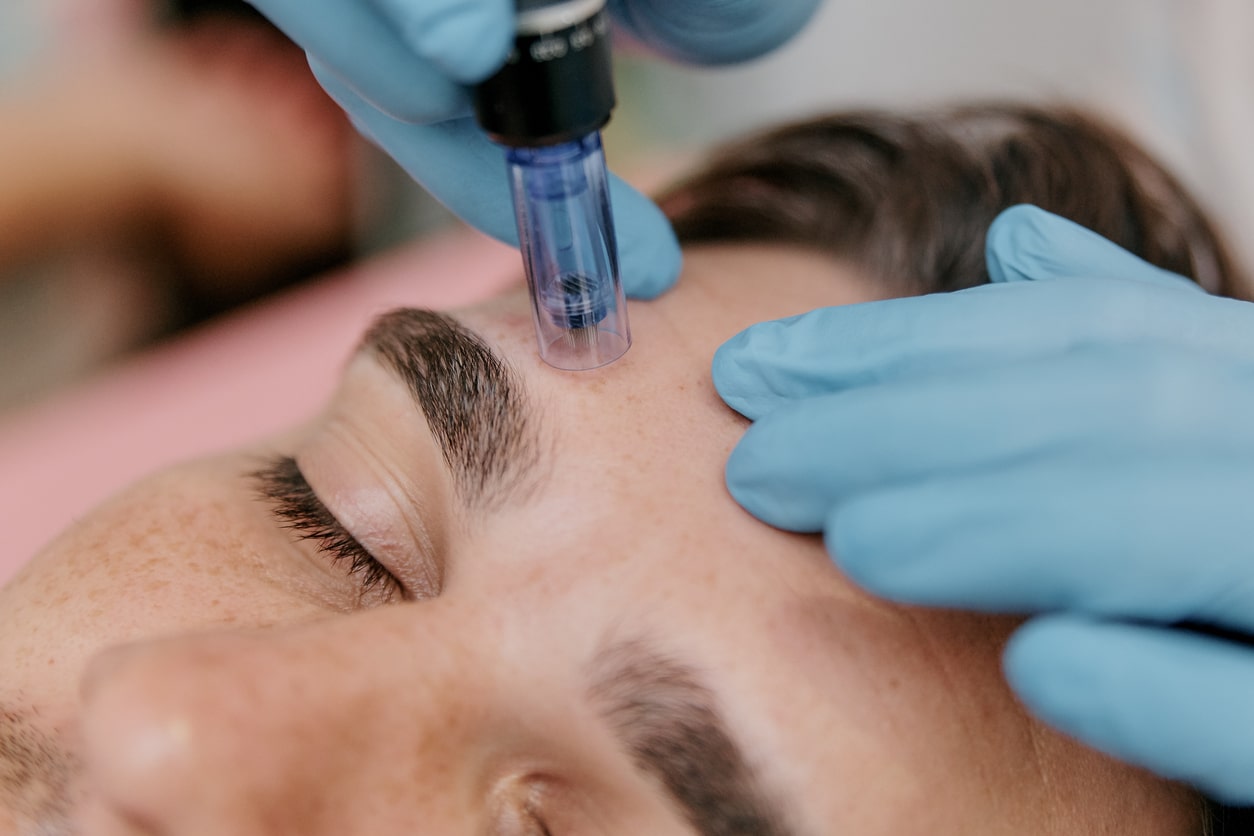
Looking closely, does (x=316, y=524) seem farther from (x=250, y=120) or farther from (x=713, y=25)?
(x=250, y=120)

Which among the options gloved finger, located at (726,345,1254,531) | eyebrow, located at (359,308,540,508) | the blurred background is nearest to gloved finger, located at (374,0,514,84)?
eyebrow, located at (359,308,540,508)

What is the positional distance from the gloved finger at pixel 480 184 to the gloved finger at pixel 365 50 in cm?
15

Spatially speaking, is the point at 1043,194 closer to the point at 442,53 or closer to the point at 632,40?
the point at 632,40

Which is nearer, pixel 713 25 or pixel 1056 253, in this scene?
pixel 1056 253

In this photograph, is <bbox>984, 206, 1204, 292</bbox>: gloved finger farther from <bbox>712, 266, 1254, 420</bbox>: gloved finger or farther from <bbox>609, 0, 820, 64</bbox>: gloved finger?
<bbox>609, 0, 820, 64</bbox>: gloved finger

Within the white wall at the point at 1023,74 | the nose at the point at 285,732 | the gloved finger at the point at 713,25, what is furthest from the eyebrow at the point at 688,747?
the white wall at the point at 1023,74

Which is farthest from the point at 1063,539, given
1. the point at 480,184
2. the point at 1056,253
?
the point at 480,184

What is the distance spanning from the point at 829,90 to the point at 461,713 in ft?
5.36

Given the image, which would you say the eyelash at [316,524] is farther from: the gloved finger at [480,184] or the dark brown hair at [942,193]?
the dark brown hair at [942,193]

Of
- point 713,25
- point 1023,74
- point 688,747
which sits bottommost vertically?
point 688,747

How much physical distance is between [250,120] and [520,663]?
1.51 metres

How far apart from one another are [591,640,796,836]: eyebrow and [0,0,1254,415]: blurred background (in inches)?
Result: 49.8

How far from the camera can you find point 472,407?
0.78 m

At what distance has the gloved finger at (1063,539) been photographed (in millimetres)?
633
